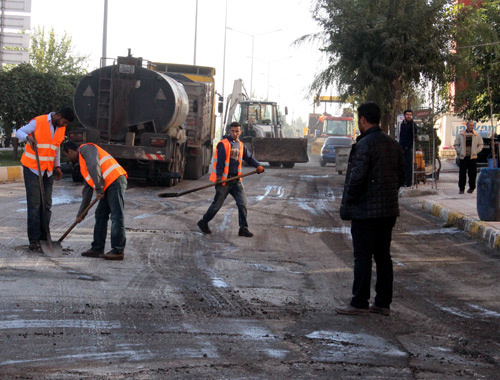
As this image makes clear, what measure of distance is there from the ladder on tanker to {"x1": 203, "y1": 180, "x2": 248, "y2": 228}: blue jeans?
816cm

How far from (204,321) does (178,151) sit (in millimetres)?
14434

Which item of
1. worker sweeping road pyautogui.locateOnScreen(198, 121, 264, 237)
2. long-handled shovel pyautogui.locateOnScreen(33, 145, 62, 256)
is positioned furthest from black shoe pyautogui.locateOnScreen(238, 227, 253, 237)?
long-handled shovel pyautogui.locateOnScreen(33, 145, 62, 256)

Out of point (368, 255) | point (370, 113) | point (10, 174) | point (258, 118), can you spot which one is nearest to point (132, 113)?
point (10, 174)

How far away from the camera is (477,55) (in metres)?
24.2

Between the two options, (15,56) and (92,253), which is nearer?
(92,253)

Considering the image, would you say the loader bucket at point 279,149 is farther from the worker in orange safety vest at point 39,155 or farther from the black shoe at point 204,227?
the worker in orange safety vest at point 39,155

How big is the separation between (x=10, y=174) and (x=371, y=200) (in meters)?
15.4

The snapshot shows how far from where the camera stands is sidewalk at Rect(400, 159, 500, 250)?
36.3 feet

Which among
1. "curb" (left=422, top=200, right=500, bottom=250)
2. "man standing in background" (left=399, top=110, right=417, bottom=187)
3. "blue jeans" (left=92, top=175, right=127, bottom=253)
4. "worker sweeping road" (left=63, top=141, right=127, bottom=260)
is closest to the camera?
"worker sweeping road" (left=63, top=141, right=127, bottom=260)

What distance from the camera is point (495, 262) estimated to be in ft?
30.5

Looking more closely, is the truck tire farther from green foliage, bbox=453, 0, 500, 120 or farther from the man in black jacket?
the man in black jacket

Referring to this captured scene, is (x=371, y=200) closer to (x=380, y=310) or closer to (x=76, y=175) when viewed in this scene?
(x=380, y=310)

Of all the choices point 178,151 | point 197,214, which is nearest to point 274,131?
point 178,151

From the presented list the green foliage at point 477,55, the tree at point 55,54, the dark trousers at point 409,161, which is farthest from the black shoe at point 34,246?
the tree at point 55,54
